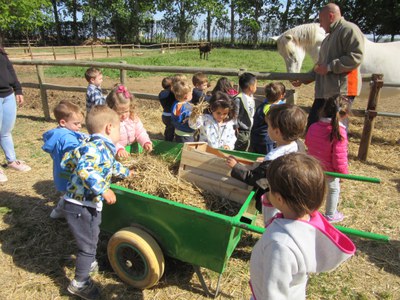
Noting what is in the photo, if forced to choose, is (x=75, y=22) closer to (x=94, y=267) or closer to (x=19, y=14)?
(x=19, y=14)

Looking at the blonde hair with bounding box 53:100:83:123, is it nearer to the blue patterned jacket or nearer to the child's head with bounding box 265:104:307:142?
the blue patterned jacket

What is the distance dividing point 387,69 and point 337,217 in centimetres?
371

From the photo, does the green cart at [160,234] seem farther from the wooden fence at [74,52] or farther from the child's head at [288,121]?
the wooden fence at [74,52]

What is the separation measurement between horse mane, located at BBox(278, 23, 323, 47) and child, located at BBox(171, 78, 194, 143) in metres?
3.61

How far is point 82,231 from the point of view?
230 centimetres

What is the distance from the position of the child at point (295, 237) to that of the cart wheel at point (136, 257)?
1089 mm

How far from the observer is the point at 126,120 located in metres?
3.41

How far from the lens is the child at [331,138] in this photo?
2974 mm

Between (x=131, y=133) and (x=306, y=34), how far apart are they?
4530 millimetres

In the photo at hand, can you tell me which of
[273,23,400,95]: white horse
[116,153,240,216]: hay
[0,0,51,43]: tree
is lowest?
[116,153,240,216]: hay

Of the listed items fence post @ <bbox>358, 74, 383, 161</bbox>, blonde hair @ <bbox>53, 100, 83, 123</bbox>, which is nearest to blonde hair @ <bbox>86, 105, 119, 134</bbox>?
blonde hair @ <bbox>53, 100, 83, 123</bbox>

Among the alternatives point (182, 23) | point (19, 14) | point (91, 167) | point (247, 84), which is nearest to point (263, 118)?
point (247, 84)

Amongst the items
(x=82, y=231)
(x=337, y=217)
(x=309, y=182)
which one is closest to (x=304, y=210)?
(x=309, y=182)

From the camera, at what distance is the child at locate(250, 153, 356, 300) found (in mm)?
1297
